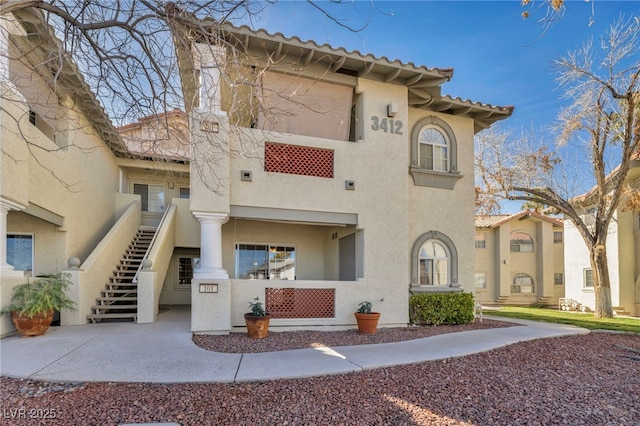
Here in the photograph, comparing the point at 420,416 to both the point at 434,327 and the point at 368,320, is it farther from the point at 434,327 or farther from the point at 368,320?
the point at 434,327

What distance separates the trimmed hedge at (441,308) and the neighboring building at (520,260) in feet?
59.8

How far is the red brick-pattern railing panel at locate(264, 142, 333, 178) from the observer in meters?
9.88

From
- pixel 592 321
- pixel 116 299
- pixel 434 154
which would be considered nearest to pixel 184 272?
pixel 116 299

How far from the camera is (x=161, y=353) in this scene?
6.84 metres

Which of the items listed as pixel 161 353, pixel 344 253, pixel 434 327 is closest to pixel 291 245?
pixel 344 253

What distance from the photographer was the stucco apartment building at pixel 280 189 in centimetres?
891

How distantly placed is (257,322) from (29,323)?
489 cm

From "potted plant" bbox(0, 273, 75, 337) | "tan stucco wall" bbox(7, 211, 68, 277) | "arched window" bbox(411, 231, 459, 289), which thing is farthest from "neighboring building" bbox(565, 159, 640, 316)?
"tan stucco wall" bbox(7, 211, 68, 277)

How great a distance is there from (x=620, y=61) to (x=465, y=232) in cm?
855

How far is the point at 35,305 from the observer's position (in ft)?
26.5

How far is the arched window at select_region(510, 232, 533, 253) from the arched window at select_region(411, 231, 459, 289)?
20031 millimetres

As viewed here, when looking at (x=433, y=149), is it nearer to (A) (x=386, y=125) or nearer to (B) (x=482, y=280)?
(A) (x=386, y=125)

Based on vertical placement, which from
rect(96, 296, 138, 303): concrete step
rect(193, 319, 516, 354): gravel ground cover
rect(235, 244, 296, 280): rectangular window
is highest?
rect(235, 244, 296, 280): rectangular window

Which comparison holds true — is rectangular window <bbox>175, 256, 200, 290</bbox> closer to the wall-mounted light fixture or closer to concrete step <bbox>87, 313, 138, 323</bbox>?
concrete step <bbox>87, 313, 138, 323</bbox>
